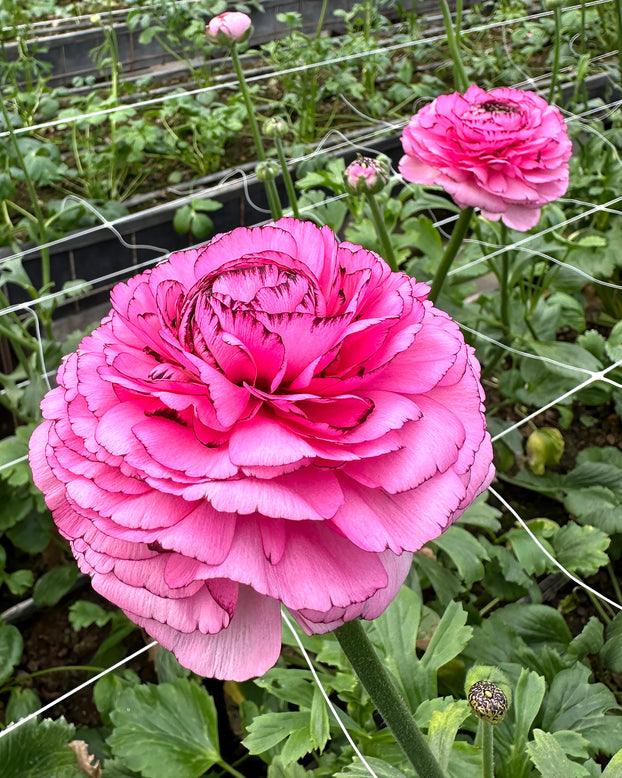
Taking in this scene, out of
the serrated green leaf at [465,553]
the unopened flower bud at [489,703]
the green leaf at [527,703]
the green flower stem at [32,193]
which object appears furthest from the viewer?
the green flower stem at [32,193]

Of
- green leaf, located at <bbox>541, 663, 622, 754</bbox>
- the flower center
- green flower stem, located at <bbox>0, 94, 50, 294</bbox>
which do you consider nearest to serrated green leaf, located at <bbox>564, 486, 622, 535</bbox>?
green leaf, located at <bbox>541, 663, 622, 754</bbox>

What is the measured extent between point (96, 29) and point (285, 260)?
3.05 metres

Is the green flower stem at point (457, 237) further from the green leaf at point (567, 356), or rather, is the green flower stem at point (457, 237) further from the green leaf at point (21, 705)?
the green leaf at point (21, 705)

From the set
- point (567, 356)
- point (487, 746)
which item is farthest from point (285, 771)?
point (567, 356)

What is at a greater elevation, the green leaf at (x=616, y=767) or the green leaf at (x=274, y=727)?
the green leaf at (x=616, y=767)

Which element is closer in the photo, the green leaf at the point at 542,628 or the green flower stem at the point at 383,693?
the green flower stem at the point at 383,693

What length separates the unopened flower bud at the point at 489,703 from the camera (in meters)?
0.50

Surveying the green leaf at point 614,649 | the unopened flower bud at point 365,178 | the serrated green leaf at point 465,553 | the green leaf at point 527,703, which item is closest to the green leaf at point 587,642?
the green leaf at point 614,649

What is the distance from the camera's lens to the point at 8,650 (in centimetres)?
107

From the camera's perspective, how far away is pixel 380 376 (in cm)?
41

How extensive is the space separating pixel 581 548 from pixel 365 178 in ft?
1.97

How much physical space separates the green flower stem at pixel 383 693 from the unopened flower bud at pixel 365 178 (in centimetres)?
59

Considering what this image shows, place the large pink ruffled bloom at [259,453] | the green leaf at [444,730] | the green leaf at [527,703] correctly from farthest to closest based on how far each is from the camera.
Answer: the green leaf at [527,703], the green leaf at [444,730], the large pink ruffled bloom at [259,453]

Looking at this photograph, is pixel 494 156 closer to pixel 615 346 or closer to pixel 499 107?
pixel 499 107
